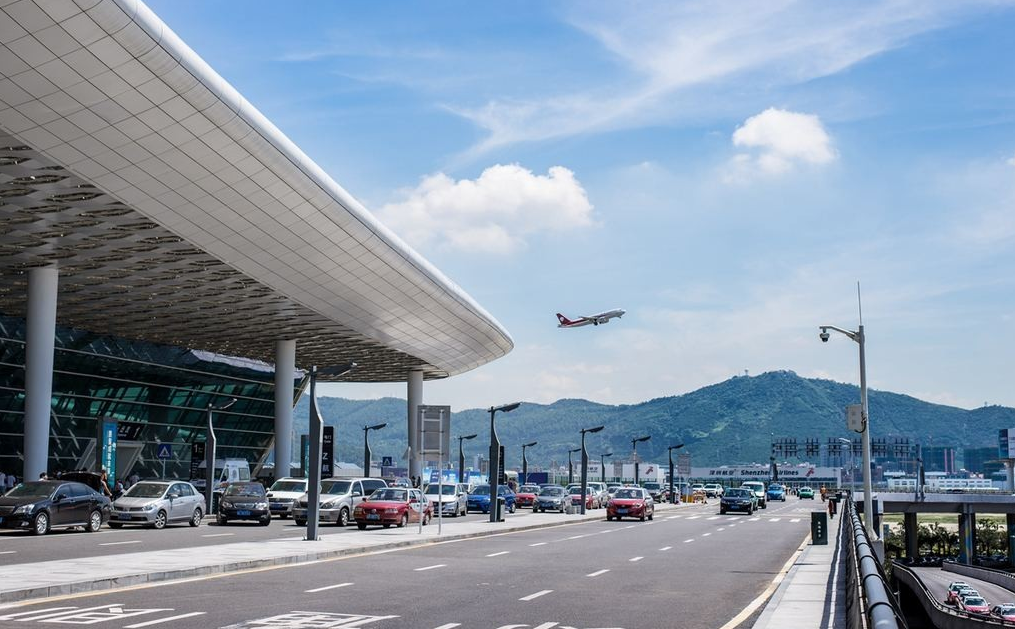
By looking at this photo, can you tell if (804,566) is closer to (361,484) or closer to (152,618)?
(152,618)

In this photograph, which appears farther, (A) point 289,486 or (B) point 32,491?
(A) point 289,486

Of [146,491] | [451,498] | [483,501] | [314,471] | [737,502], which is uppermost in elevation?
[314,471]

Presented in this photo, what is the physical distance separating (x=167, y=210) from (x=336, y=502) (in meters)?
12.5

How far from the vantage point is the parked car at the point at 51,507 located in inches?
1209

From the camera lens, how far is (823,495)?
97812 mm

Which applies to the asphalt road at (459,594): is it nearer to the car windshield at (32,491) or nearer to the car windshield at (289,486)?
the car windshield at (32,491)

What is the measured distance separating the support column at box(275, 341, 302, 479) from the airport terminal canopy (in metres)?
2.53

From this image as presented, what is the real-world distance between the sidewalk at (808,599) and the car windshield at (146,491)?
72.4 ft

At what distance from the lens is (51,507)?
31.7 m

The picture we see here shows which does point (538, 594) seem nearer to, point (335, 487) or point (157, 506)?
point (157, 506)

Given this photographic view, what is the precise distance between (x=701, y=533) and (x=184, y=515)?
1796 cm

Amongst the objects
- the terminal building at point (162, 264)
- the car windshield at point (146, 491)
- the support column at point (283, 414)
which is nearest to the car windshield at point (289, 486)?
the terminal building at point (162, 264)

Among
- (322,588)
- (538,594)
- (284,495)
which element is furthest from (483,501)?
(538,594)

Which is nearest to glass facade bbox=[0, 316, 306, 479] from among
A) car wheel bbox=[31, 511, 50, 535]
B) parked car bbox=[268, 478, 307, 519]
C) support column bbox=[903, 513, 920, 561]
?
parked car bbox=[268, 478, 307, 519]
